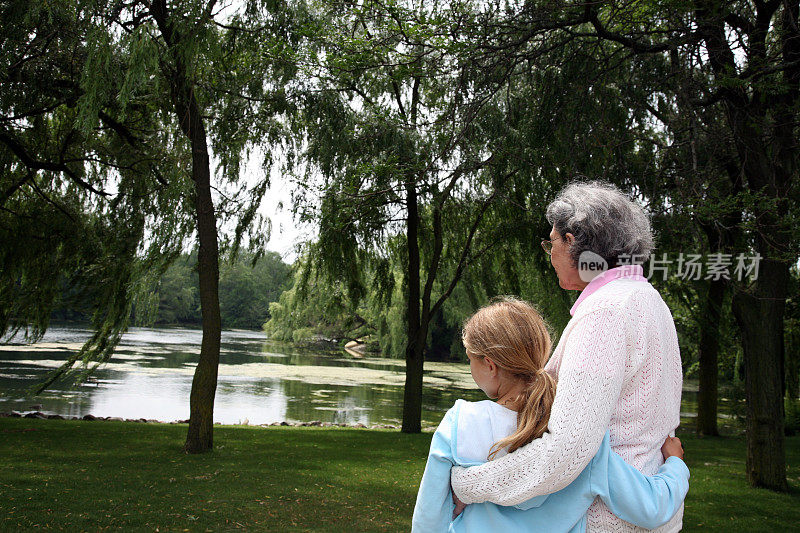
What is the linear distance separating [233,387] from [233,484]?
1034 cm

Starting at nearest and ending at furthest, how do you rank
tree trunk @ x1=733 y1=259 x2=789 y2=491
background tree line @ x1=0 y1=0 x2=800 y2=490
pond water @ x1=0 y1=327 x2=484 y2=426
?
background tree line @ x1=0 y1=0 x2=800 y2=490 → tree trunk @ x1=733 y1=259 x2=789 y2=491 → pond water @ x1=0 y1=327 x2=484 y2=426

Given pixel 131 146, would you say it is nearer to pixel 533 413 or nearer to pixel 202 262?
pixel 202 262

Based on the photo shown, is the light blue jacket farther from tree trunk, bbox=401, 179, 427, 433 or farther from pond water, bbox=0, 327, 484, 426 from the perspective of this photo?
pond water, bbox=0, 327, 484, 426

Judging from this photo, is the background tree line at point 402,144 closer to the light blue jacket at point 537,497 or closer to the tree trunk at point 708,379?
the tree trunk at point 708,379

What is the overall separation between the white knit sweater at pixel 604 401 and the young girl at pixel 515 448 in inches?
1.5

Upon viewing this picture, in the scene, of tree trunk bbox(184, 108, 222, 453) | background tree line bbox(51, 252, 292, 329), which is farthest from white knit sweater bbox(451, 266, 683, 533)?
background tree line bbox(51, 252, 292, 329)

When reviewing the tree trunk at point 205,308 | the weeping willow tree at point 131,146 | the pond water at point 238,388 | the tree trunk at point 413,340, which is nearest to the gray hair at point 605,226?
the weeping willow tree at point 131,146

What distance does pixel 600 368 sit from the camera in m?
1.24

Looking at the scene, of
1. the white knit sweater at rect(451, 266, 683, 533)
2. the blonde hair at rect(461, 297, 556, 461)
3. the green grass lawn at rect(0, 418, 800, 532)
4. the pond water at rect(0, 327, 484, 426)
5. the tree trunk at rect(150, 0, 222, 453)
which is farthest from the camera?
the pond water at rect(0, 327, 484, 426)

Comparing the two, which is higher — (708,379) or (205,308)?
(205,308)

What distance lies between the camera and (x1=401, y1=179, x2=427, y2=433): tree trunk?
1002cm

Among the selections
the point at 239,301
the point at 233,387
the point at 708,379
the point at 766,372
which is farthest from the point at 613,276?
the point at 239,301

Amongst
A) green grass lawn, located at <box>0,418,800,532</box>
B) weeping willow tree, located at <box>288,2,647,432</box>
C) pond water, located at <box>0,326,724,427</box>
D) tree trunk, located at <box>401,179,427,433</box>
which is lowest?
pond water, located at <box>0,326,724,427</box>

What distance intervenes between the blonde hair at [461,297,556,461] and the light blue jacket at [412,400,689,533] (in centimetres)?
6
